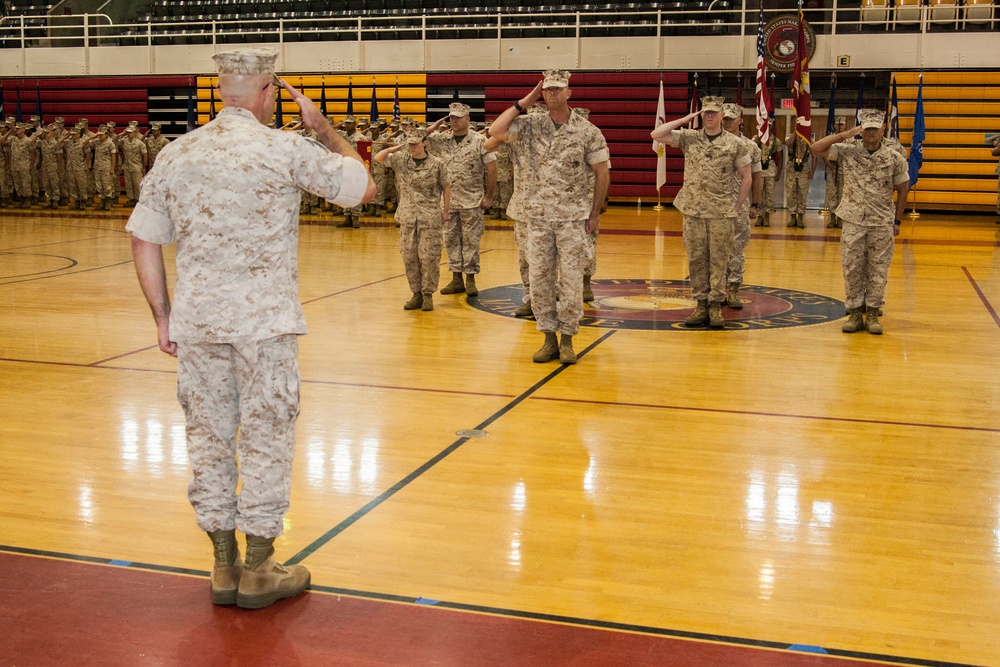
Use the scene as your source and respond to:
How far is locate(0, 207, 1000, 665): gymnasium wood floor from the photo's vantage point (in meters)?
3.12

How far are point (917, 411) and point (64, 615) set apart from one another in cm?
440

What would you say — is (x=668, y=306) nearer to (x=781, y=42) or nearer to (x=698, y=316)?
(x=698, y=316)

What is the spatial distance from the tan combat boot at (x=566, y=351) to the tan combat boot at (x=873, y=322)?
249cm

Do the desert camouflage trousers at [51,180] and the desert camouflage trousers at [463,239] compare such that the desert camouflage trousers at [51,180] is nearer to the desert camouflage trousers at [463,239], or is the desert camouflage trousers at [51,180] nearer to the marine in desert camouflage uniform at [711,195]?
the desert camouflage trousers at [463,239]

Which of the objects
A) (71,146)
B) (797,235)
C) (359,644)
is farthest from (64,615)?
(71,146)

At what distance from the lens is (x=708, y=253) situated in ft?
27.3

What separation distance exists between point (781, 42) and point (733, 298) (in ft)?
33.8

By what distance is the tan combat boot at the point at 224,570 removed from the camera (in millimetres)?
3311

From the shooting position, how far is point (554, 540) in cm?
389

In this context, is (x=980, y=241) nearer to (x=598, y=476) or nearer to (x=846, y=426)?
(x=846, y=426)

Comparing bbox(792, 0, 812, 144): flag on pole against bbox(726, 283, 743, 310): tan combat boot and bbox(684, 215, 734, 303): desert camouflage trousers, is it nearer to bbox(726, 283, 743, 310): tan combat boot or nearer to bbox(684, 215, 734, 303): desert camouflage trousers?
bbox(726, 283, 743, 310): tan combat boot

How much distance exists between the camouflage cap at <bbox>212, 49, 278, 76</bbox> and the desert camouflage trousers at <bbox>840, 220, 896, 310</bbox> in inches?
228

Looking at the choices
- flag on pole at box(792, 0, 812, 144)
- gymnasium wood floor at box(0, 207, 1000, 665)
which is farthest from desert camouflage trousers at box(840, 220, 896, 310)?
flag on pole at box(792, 0, 812, 144)

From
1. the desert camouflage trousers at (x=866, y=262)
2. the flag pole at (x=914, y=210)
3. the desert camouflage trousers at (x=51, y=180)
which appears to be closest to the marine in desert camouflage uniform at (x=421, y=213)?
the desert camouflage trousers at (x=866, y=262)
